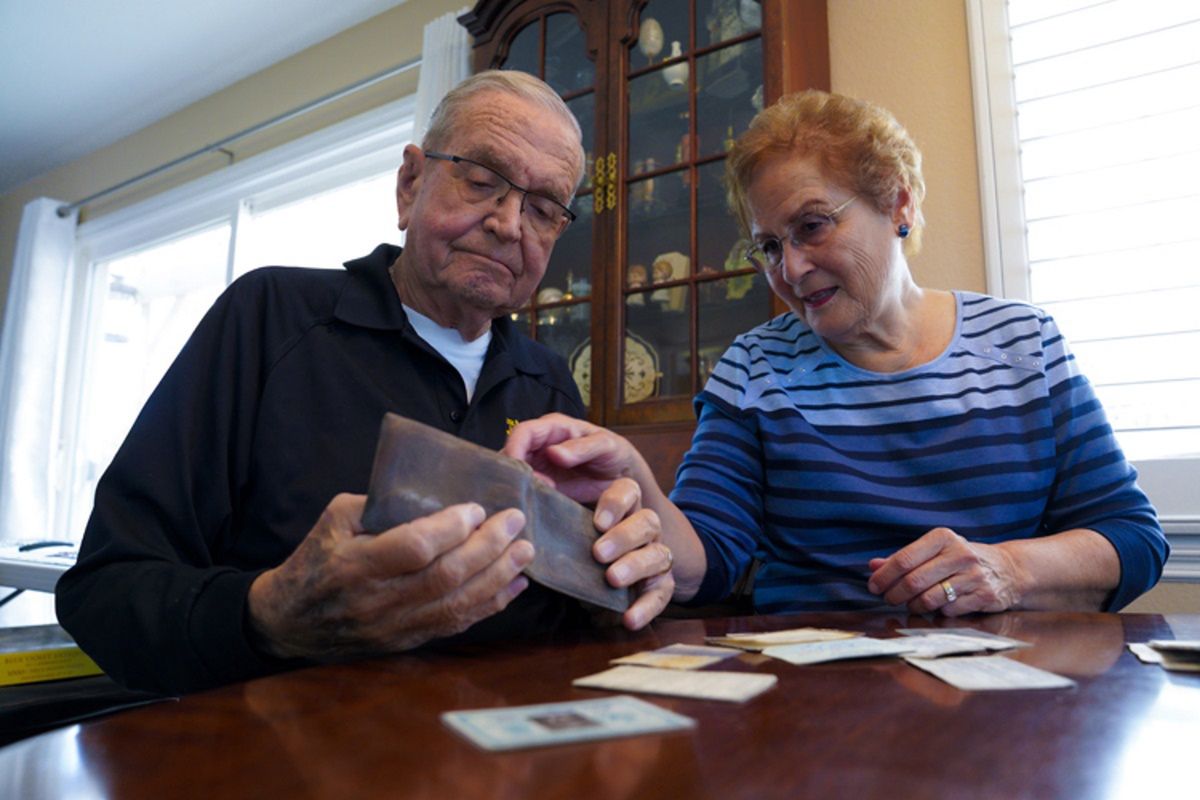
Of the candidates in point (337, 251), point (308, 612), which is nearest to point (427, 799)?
point (308, 612)

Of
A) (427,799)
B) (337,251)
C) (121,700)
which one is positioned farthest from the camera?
(337,251)

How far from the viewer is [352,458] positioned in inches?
42.4

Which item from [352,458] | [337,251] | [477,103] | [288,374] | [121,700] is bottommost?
[121,700]

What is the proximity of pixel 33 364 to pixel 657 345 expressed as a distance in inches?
181

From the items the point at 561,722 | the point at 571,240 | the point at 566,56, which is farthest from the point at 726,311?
the point at 561,722

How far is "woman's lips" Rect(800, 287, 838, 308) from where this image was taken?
146 centimetres

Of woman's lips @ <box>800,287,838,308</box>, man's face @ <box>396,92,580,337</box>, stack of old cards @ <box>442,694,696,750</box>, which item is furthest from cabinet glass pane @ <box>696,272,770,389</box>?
stack of old cards @ <box>442,694,696,750</box>

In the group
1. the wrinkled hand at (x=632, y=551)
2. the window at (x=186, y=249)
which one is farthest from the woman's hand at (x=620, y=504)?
the window at (x=186, y=249)

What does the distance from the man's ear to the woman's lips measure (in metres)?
0.66

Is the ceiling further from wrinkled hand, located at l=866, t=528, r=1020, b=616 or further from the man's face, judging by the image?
wrinkled hand, located at l=866, t=528, r=1020, b=616

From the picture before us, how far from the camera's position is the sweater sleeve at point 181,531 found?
2.57ft

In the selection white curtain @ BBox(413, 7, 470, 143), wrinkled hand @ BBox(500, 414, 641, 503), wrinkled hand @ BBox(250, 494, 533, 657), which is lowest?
wrinkled hand @ BBox(250, 494, 533, 657)

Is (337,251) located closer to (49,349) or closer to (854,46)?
(49,349)

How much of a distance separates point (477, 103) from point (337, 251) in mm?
3306
